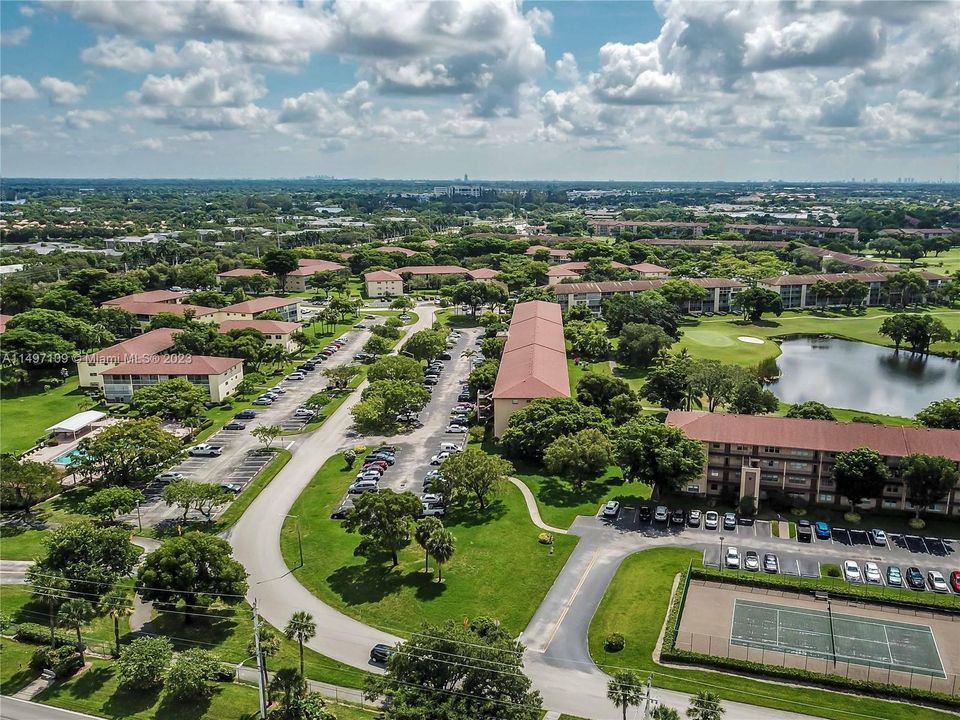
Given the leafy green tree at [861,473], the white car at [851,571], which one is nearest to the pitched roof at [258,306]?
the leafy green tree at [861,473]

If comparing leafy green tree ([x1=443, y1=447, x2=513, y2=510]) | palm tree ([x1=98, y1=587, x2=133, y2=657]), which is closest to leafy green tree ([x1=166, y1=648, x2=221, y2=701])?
palm tree ([x1=98, y1=587, x2=133, y2=657])

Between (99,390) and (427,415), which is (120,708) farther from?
(99,390)

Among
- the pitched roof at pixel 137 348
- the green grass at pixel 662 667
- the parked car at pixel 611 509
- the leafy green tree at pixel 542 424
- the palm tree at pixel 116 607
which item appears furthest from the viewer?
the pitched roof at pixel 137 348

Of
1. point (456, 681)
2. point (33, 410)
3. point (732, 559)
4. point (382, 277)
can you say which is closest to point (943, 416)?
point (732, 559)

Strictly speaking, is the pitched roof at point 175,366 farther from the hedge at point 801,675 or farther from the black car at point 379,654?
the hedge at point 801,675

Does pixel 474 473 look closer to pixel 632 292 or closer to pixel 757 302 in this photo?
pixel 632 292

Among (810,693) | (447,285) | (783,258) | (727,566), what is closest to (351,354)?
(447,285)
